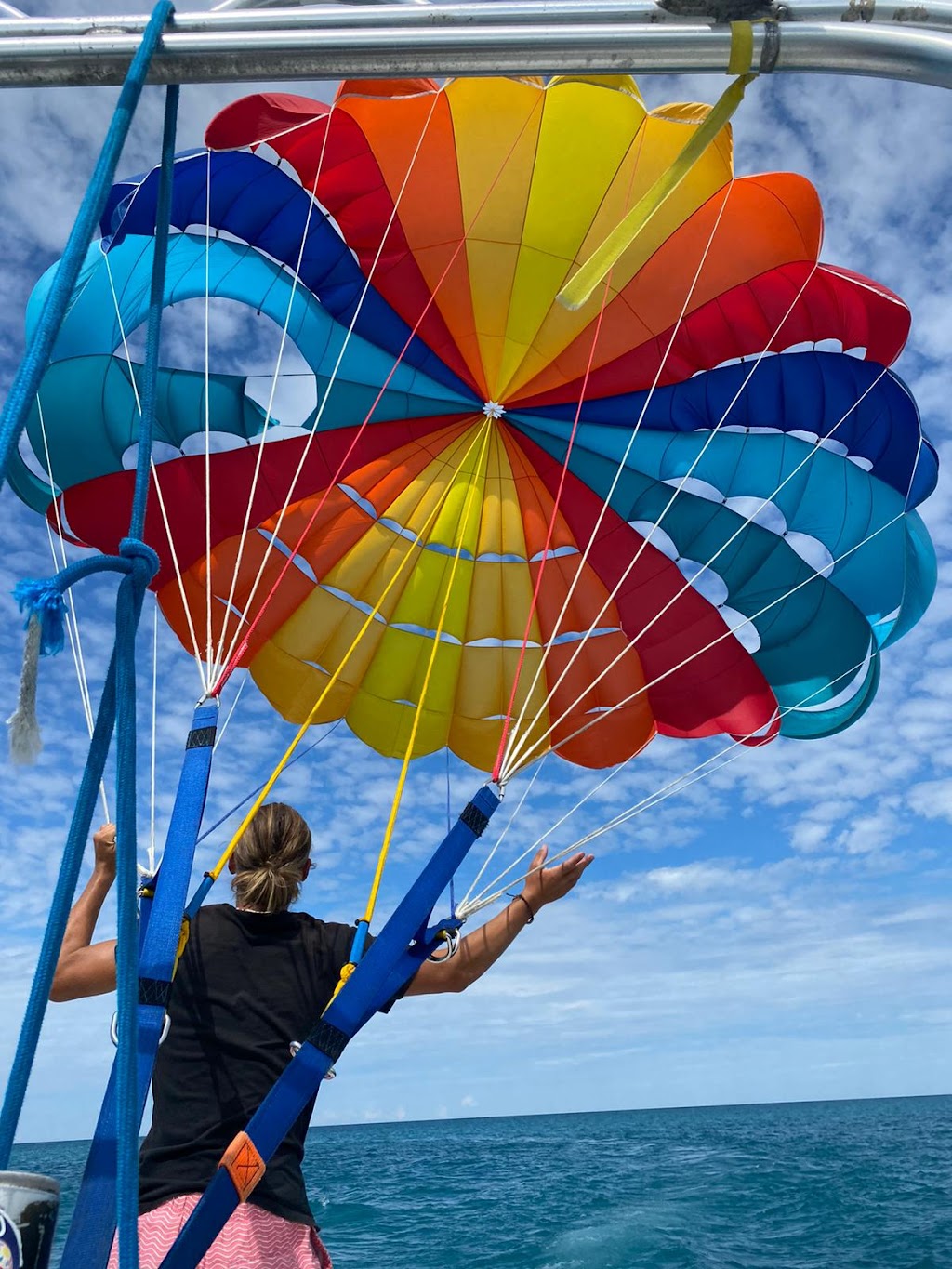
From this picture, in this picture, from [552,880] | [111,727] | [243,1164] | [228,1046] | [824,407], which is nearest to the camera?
[111,727]

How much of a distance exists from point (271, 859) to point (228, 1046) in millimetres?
498

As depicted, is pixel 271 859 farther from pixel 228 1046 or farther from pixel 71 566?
pixel 71 566

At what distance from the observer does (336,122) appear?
5.26 m

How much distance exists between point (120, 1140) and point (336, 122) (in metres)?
4.96

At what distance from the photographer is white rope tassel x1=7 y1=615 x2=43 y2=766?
1.71 m

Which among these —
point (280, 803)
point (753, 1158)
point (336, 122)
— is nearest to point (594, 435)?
point (336, 122)

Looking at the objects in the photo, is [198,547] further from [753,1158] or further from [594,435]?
[753,1158]

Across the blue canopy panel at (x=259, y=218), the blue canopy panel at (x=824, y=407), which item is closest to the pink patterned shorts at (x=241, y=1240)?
the blue canopy panel at (x=259, y=218)

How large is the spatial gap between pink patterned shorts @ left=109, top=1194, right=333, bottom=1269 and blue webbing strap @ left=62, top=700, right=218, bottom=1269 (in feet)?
0.92

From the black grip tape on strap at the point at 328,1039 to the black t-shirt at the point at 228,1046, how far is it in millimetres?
85

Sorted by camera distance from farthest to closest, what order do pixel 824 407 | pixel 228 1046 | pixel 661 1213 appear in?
pixel 661 1213 < pixel 824 407 < pixel 228 1046

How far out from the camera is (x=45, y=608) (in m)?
1.75

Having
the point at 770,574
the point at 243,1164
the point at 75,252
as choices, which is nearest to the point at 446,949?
the point at 243,1164

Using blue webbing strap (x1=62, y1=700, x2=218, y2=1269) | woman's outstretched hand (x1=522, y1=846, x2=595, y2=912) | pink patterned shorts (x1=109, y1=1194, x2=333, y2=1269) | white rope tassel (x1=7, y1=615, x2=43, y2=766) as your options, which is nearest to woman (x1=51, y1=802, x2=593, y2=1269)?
pink patterned shorts (x1=109, y1=1194, x2=333, y2=1269)
